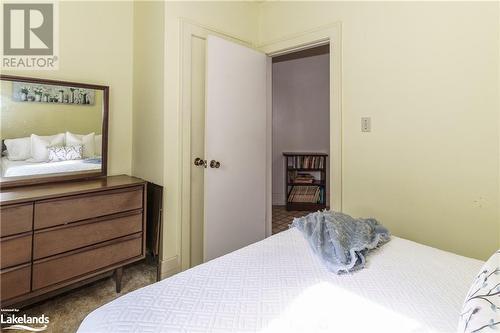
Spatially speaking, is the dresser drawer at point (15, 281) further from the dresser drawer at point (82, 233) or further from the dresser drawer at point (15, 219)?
the dresser drawer at point (15, 219)

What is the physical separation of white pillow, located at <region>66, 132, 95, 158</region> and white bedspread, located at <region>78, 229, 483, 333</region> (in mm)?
1597

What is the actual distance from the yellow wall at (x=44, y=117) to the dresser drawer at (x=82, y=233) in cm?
76

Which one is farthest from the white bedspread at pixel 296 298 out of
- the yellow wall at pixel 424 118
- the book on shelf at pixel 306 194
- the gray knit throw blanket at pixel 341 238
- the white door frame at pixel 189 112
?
the book on shelf at pixel 306 194

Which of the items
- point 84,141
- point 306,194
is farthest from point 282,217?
point 84,141

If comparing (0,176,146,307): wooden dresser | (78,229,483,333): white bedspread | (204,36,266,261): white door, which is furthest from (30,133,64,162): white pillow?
(78,229,483,333): white bedspread

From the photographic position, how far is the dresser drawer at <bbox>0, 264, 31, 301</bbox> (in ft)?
4.90

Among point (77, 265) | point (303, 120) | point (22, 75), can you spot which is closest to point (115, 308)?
point (77, 265)

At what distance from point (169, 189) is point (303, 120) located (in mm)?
3147

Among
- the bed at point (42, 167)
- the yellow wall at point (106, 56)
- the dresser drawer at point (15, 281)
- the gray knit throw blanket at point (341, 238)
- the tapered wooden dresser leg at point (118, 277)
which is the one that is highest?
the yellow wall at point (106, 56)

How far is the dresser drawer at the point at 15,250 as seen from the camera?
148 centimetres

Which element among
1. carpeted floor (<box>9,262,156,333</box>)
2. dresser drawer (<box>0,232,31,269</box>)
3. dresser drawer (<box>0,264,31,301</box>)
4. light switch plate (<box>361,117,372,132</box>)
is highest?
light switch plate (<box>361,117,372,132</box>)

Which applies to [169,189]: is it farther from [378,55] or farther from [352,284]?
[378,55]

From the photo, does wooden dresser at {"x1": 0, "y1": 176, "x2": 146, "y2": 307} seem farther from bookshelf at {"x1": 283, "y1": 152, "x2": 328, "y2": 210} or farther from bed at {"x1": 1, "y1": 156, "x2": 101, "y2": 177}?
A: bookshelf at {"x1": 283, "y1": 152, "x2": 328, "y2": 210}

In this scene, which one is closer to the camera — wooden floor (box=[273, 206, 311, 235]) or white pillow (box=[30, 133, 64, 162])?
white pillow (box=[30, 133, 64, 162])
